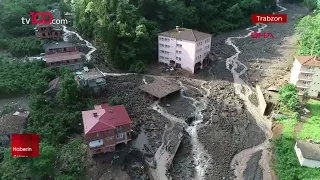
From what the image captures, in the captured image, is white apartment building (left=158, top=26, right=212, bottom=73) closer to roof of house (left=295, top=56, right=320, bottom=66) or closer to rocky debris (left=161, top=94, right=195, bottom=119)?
rocky debris (left=161, top=94, right=195, bottom=119)

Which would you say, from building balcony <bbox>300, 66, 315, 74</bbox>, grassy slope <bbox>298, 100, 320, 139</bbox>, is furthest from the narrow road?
building balcony <bbox>300, 66, 315, 74</bbox>

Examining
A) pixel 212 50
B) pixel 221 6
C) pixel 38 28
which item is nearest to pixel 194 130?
pixel 212 50

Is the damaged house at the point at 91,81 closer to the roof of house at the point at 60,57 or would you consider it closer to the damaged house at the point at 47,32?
the roof of house at the point at 60,57

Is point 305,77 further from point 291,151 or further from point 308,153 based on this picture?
point 308,153

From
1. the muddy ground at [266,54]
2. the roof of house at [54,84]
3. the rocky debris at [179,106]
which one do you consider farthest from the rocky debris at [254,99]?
the roof of house at [54,84]

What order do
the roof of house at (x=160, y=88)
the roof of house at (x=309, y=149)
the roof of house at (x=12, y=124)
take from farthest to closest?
the roof of house at (x=160, y=88), the roof of house at (x=12, y=124), the roof of house at (x=309, y=149)

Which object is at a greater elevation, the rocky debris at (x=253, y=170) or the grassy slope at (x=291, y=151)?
the grassy slope at (x=291, y=151)

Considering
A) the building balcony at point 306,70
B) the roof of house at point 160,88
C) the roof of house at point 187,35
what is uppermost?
the roof of house at point 187,35
